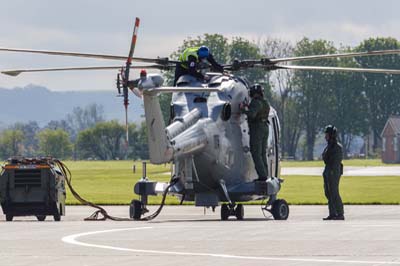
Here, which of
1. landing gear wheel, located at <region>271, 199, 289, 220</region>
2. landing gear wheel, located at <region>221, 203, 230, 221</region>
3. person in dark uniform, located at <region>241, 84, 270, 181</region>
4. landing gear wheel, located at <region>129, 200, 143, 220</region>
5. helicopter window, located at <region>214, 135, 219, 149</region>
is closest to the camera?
landing gear wheel, located at <region>129, 200, 143, 220</region>

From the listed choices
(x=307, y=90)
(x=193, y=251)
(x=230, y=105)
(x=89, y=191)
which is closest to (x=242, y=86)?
(x=230, y=105)

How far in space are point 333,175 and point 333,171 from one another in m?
0.10

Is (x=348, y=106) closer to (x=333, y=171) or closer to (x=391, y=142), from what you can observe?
(x=391, y=142)

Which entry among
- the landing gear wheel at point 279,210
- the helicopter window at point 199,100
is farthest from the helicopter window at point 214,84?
the landing gear wheel at point 279,210

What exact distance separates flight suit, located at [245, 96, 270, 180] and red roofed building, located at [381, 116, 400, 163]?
139m

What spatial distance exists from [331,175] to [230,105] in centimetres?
319

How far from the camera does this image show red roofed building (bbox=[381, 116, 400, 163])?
174 m

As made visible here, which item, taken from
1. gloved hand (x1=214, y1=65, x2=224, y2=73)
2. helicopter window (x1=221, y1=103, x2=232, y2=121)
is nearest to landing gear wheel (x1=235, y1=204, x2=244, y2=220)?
helicopter window (x1=221, y1=103, x2=232, y2=121)

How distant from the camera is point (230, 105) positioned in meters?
34.4

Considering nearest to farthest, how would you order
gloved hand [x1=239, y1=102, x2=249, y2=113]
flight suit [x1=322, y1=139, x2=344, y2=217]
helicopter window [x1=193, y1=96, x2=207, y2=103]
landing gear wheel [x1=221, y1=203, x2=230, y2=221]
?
flight suit [x1=322, y1=139, x2=344, y2=217] → helicopter window [x1=193, y1=96, x2=207, y2=103] → landing gear wheel [x1=221, y1=203, x2=230, y2=221] → gloved hand [x1=239, y1=102, x2=249, y2=113]

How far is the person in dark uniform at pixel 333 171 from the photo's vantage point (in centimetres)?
3347

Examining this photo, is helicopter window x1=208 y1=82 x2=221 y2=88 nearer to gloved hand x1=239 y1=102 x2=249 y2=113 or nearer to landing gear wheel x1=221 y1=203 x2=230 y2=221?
gloved hand x1=239 y1=102 x2=249 y2=113

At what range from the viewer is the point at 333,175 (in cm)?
3362

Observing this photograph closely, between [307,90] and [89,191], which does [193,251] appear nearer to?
[89,191]
